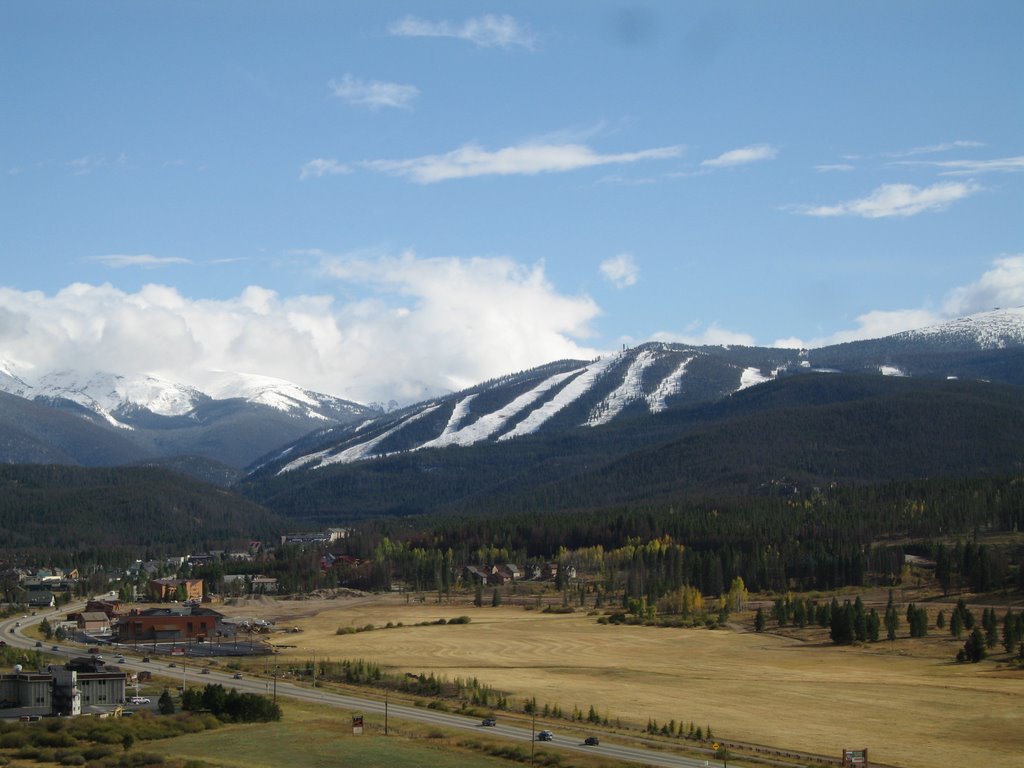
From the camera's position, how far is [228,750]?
3031 inches

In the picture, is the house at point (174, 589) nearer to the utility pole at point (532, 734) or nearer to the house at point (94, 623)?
the house at point (94, 623)

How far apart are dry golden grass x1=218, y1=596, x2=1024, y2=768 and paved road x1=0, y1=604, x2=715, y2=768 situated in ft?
27.6

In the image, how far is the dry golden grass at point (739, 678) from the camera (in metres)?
83.8

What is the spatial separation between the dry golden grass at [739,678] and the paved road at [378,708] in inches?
331

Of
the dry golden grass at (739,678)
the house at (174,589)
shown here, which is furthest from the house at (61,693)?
the house at (174,589)

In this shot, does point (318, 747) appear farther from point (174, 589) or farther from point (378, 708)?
point (174, 589)

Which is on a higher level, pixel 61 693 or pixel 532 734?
pixel 61 693

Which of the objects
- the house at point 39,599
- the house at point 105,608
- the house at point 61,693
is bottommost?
the house at point 61,693

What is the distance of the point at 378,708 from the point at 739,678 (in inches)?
1126

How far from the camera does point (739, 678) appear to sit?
4247 inches

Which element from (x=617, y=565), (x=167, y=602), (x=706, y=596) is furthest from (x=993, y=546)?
(x=167, y=602)

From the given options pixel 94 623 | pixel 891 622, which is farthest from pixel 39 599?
pixel 891 622

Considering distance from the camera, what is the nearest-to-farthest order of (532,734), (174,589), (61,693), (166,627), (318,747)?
(318,747) → (532,734) → (61,693) → (166,627) → (174,589)

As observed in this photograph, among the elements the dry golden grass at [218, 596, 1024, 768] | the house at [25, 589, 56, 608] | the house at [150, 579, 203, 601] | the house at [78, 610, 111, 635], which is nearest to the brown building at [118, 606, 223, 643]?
the house at [78, 610, 111, 635]
